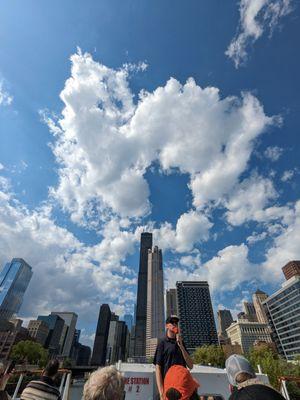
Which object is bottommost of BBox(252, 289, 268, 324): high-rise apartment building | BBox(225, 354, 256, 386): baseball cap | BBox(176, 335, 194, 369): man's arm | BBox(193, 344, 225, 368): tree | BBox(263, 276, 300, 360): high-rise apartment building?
BBox(225, 354, 256, 386): baseball cap

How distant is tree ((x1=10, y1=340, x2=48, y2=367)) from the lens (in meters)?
70.0

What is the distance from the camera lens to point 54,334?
179000mm

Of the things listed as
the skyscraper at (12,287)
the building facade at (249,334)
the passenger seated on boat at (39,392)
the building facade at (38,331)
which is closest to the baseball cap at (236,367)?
the passenger seated on boat at (39,392)

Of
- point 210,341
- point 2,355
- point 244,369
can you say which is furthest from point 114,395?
point 210,341

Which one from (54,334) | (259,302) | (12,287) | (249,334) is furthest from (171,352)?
(54,334)

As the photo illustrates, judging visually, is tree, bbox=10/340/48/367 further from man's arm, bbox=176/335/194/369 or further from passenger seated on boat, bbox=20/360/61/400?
man's arm, bbox=176/335/194/369

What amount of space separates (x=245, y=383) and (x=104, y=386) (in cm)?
136

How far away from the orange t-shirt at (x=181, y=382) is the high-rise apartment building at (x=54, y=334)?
192724 millimetres

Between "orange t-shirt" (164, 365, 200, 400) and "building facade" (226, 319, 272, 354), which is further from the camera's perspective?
"building facade" (226, 319, 272, 354)

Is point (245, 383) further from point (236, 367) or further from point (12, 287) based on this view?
point (12, 287)

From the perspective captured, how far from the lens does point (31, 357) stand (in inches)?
2854

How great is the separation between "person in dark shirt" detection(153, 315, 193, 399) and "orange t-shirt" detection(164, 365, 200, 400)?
106 cm

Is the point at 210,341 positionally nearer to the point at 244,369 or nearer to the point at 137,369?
the point at 137,369

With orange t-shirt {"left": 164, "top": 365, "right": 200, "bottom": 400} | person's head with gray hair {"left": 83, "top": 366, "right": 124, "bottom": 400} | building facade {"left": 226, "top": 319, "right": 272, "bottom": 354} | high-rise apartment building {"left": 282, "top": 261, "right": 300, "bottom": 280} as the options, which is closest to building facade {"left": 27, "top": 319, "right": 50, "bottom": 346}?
building facade {"left": 226, "top": 319, "right": 272, "bottom": 354}
